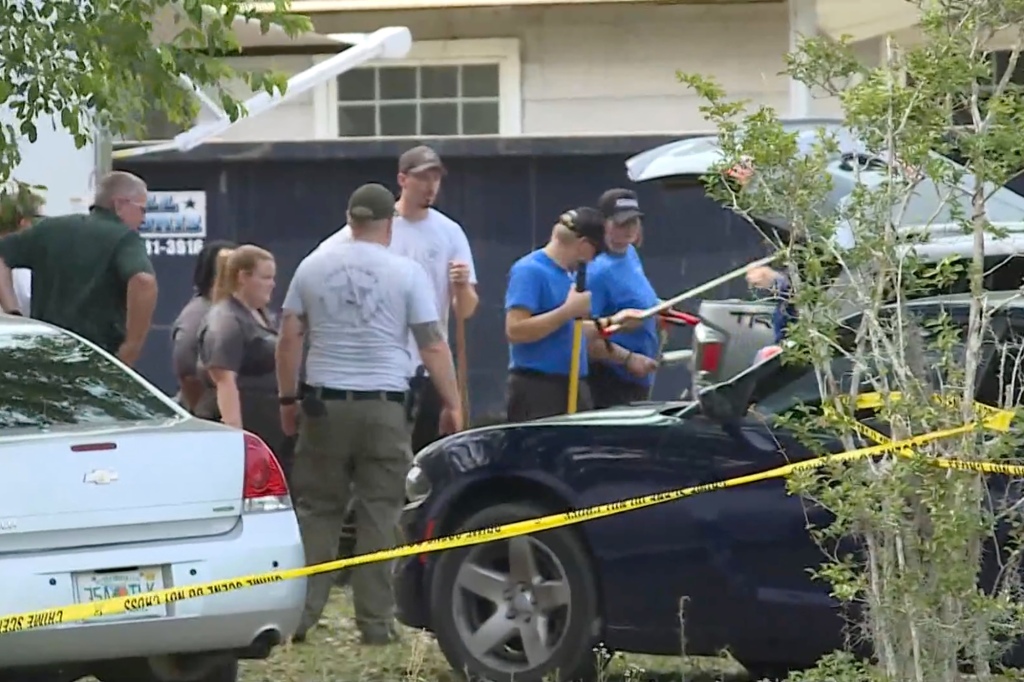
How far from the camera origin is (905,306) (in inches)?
205

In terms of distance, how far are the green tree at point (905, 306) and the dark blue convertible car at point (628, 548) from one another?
138 centimetres

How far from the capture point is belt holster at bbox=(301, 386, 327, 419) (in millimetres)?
8531

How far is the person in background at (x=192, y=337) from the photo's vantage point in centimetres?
947

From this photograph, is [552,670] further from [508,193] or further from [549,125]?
[549,125]

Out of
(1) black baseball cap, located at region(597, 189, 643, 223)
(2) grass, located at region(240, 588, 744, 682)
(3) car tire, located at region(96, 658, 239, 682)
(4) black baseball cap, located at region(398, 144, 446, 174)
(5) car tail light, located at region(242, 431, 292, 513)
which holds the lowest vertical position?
(2) grass, located at region(240, 588, 744, 682)

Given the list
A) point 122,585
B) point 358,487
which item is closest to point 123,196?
point 358,487

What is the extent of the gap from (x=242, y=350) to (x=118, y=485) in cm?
255

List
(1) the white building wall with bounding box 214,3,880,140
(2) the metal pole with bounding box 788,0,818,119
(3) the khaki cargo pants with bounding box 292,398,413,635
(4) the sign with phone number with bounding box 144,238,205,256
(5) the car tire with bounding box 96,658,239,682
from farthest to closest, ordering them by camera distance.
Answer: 1. (1) the white building wall with bounding box 214,3,880,140
2. (2) the metal pole with bounding box 788,0,818,119
3. (4) the sign with phone number with bounding box 144,238,205,256
4. (3) the khaki cargo pants with bounding box 292,398,413,635
5. (5) the car tire with bounding box 96,658,239,682

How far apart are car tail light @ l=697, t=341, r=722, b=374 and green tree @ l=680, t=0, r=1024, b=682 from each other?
4.72m

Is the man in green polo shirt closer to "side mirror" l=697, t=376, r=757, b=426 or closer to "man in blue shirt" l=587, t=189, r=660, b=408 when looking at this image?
"man in blue shirt" l=587, t=189, r=660, b=408

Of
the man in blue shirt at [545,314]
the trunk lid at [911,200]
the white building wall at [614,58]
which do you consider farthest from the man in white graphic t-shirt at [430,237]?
the white building wall at [614,58]

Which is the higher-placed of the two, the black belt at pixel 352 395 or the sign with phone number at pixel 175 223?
the sign with phone number at pixel 175 223

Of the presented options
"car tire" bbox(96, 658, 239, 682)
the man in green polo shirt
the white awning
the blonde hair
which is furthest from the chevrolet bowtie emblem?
the white awning

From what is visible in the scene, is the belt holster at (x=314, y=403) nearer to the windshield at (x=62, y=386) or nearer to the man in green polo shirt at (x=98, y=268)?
the man in green polo shirt at (x=98, y=268)
